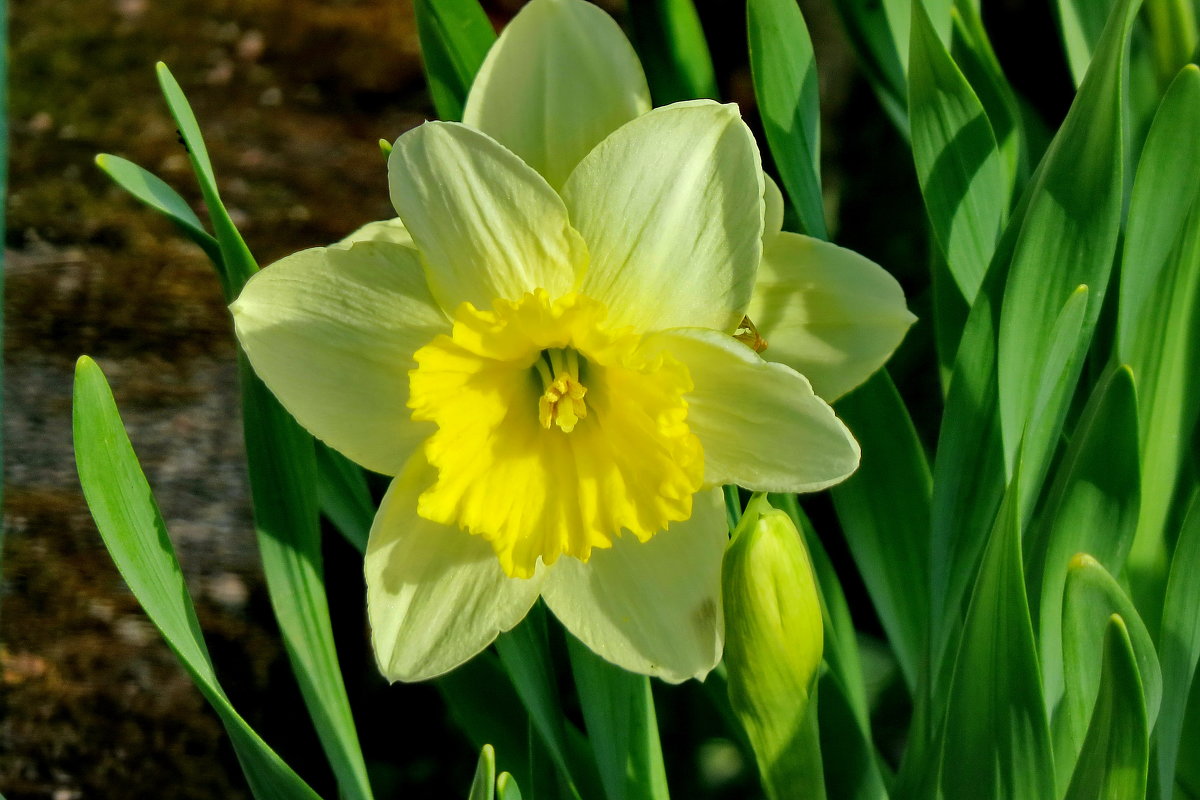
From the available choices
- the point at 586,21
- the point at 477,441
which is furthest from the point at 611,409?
the point at 586,21

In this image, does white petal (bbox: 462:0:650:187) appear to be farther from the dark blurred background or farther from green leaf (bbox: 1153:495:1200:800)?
the dark blurred background

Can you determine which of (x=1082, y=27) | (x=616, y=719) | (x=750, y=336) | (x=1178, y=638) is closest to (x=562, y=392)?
(x=750, y=336)

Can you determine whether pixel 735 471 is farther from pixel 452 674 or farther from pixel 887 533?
pixel 452 674

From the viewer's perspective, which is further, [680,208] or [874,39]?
[874,39]

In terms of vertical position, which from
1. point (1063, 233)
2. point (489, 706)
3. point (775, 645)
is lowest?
point (489, 706)

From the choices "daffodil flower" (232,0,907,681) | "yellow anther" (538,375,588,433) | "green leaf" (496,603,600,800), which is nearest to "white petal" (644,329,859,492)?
"daffodil flower" (232,0,907,681)

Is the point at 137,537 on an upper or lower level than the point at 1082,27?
lower

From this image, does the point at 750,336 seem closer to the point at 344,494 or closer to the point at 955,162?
the point at 955,162
